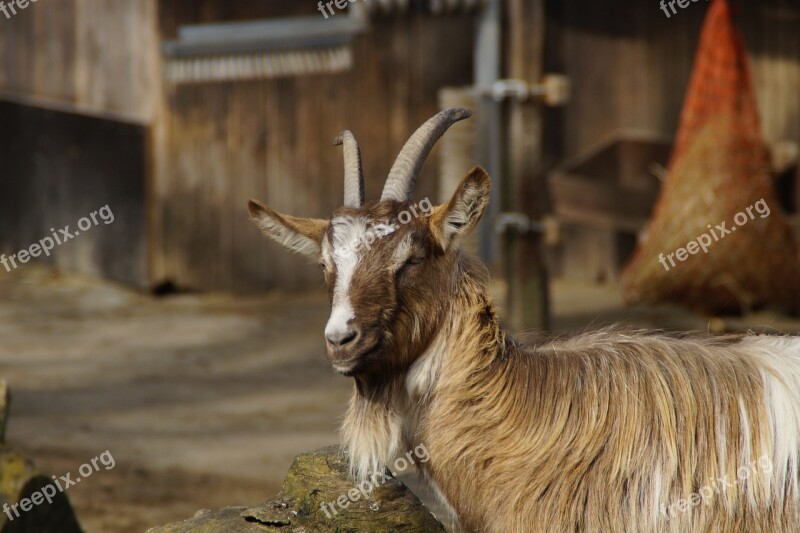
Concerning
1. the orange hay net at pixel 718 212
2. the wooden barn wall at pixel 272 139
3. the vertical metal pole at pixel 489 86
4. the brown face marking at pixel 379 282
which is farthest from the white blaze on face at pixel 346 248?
the wooden barn wall at pixel 272 139

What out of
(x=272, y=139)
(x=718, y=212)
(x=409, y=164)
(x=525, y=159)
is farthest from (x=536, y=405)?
(x=272, y=139)

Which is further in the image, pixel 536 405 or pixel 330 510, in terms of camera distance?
pixel 330 510

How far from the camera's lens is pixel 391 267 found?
432 cm

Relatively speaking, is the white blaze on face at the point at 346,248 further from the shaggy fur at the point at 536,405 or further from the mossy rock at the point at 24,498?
the mossy rock at the point at 24,498

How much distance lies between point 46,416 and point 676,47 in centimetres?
743

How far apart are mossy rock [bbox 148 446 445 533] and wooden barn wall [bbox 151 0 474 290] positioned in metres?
7.74

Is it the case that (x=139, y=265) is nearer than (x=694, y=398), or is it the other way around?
(x=694, y=398)

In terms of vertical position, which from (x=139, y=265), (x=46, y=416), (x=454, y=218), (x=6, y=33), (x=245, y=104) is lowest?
(x=46, y=416)

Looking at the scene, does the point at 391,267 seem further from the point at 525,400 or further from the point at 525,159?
the point at 525,159

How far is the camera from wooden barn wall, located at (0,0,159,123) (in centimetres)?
1208

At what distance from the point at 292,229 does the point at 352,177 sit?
0.97 feet

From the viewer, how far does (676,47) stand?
1282 cm

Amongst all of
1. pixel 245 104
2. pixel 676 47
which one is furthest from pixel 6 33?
pixel 676 47

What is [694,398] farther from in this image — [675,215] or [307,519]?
[675,215]
